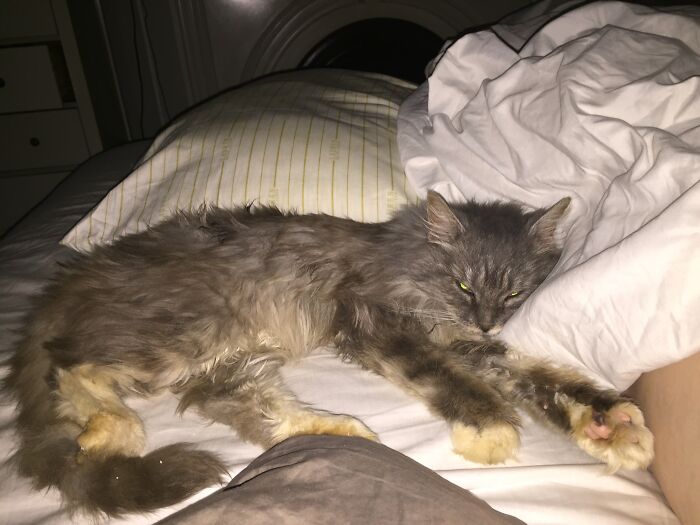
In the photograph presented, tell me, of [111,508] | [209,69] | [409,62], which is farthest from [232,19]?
[111,508]

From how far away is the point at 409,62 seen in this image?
155 inches

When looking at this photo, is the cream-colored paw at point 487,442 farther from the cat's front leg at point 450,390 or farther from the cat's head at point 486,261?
the cat's head at point 486,261

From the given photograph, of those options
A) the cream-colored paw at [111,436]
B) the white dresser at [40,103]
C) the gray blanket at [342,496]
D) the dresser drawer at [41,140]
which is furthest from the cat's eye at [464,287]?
the dresser drawer at [41,140]

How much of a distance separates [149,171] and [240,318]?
2.42 ft

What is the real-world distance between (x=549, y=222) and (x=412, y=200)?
0.52 meters

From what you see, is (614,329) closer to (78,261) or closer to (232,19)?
(78,261)

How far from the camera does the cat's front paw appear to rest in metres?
1.24

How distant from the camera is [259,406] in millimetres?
1515

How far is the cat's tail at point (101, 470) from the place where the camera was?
1.16m

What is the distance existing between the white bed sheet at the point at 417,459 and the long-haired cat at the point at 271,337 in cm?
4

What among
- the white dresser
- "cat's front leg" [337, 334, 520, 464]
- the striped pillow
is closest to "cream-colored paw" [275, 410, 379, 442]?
"cat's front leg" [337, 334, 520, 464]

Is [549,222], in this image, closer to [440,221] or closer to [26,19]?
[440,221]

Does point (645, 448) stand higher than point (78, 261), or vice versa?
point (78, 261)

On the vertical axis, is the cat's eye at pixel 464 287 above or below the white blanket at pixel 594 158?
below
